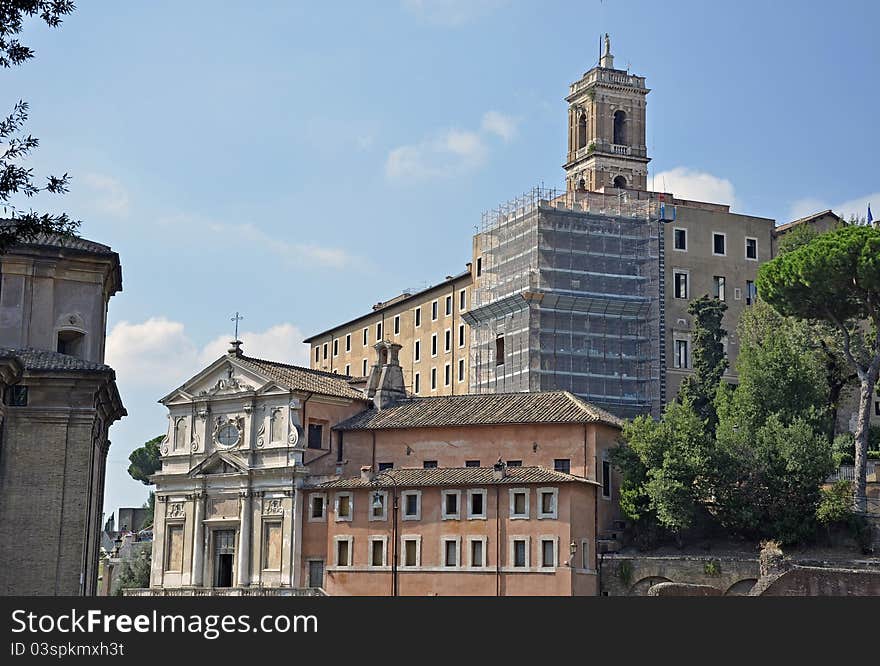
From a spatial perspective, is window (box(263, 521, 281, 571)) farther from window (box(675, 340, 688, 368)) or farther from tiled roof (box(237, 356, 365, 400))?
window (box(675, 340, 688, 368))

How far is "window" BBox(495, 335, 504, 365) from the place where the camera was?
6438 cm

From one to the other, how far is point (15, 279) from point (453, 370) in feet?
129

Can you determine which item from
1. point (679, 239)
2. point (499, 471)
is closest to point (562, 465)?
point (499, 471)

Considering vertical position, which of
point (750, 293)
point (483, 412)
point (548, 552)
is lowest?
point (548, 552)

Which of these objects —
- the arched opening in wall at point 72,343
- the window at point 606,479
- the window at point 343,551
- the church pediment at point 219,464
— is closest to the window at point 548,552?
the window at point 606,479

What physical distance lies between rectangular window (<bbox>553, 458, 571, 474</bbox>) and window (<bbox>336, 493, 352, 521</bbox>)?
23.5ft

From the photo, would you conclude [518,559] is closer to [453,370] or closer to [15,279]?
[15,279]

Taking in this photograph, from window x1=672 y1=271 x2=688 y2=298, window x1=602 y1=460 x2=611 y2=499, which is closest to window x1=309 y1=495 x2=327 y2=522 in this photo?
window x1=602 y1=460 x2=611 y2=499

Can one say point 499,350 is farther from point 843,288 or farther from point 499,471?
point 843,288

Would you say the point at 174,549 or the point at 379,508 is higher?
the point at 379,508

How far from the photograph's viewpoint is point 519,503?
47781mm

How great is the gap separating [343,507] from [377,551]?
2120mm

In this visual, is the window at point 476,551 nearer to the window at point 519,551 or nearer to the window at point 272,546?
the window at point 519,551
